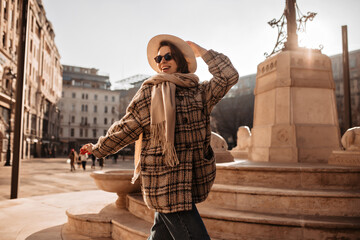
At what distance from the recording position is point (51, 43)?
1884 inches

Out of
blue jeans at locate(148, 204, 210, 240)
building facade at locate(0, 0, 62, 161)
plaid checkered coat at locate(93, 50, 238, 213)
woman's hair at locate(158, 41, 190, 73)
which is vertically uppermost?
building facade at locate(0, 0, 62, 161)

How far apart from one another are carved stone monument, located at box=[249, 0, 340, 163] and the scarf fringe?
5019mm

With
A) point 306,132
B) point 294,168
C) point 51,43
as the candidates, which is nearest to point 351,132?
point 306,132

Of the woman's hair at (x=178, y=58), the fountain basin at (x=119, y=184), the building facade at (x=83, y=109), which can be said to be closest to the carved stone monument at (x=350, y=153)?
the fountain basin at (x=119, y=184)

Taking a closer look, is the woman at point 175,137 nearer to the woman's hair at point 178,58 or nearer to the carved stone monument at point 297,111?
the woman's hair at point 178,58

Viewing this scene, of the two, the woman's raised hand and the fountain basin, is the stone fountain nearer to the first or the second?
the fountain basin

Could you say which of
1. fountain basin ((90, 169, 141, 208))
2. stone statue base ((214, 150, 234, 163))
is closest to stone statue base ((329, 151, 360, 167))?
stone statue base ((214, 150, 234, 163))

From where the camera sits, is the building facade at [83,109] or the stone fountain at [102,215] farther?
the building facade at [83,109]

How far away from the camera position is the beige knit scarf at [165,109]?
5.68 ft

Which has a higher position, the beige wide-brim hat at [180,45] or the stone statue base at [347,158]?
the beige wide-brim hat at [180,45]

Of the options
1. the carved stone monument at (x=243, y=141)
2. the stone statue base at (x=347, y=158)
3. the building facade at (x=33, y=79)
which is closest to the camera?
the stone statue base at (x=347, y=158)

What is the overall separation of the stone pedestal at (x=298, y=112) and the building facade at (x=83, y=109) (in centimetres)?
6752

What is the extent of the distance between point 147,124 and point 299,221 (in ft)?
7.13

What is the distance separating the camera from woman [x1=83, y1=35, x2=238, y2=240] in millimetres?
1740
